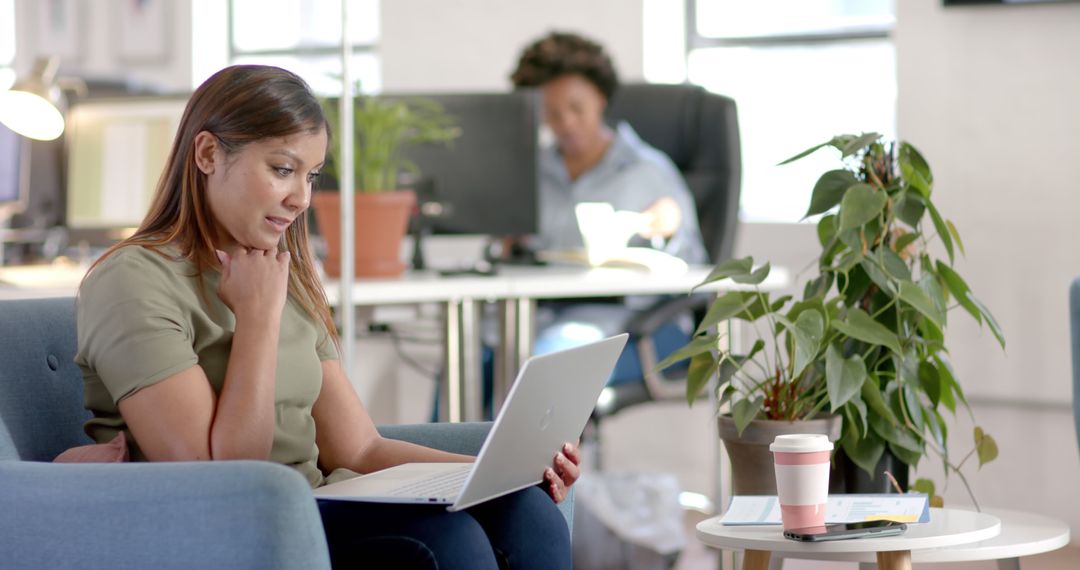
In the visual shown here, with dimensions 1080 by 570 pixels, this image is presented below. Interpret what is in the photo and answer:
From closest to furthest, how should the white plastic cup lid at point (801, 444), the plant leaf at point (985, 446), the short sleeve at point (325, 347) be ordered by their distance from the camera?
1. the white plastic cup lid at point (801, 444)
2. the short sleeve at point (325, 347)
3. the plant leaf at point (985, 446)

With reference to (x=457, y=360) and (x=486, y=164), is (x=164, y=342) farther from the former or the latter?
(x=486, y=164)

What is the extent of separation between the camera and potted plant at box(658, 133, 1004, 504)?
1769 mm

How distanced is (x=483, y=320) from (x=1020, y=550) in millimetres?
2127

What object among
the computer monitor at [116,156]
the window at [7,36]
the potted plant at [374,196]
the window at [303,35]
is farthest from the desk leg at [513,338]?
the window at [7,36]

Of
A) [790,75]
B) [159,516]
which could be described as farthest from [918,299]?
[790,75]

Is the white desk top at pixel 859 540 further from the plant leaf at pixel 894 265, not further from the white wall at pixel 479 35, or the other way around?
the white wall at pixel 479 35

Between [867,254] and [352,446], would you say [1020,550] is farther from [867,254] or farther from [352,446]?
[352,446]

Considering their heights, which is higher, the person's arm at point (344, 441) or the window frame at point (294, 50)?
the window frame at point (294, 50)

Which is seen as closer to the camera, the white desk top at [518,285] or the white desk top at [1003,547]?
the white desk top at [1003,547]

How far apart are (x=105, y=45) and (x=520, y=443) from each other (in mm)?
5129

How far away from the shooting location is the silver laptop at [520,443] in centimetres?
125

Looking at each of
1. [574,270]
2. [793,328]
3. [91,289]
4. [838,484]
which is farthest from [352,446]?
[574,270]

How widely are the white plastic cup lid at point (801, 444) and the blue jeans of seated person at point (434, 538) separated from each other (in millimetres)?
262

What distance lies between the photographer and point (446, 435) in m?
1.70
